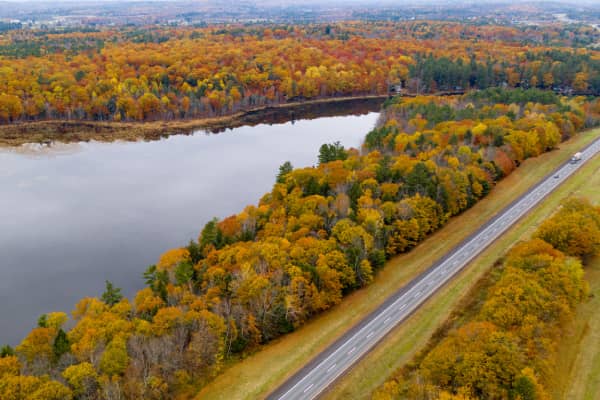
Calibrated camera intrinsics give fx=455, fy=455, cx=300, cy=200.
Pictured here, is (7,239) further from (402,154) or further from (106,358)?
(402,154)

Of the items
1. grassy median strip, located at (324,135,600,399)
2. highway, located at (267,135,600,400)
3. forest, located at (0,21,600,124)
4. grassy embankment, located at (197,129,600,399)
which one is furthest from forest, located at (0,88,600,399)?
forest, located at (0,21,600,124)

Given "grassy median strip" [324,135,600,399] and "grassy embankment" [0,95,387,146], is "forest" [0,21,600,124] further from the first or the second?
"grassy median strip" [324,135,600,399]

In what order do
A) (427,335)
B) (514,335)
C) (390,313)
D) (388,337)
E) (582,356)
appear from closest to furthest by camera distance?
1. (514,335)
2. (582,356)
3. (427,335)
4. (388,337)
5. (390,313)

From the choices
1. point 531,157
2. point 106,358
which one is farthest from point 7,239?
point 531,157

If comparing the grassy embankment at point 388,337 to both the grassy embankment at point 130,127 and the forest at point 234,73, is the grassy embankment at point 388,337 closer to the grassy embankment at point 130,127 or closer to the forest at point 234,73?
the grassy embankment at point 130,127

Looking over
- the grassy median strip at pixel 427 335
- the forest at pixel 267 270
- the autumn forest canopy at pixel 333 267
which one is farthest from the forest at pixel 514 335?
the grassy median strip at pixel 427 335

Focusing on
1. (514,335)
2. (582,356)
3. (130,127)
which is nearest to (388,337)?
(514,335)

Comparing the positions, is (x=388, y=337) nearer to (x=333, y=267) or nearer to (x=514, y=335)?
(x=333, y=267)
